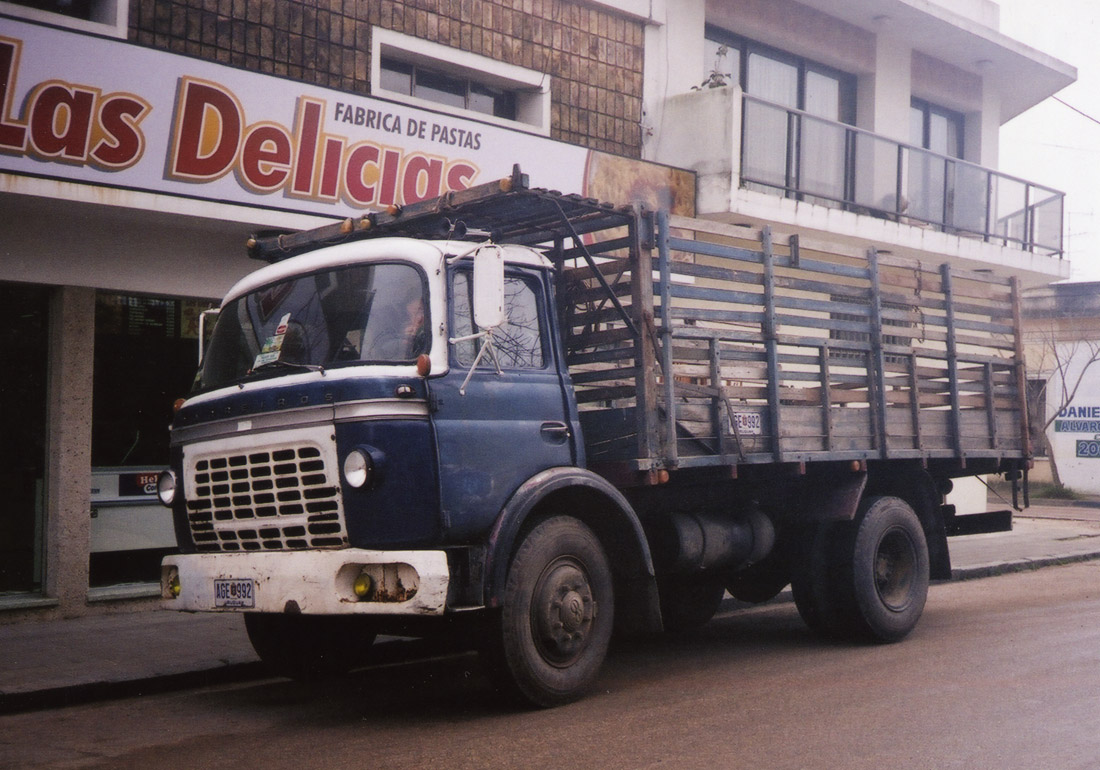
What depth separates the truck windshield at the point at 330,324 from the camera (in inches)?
241

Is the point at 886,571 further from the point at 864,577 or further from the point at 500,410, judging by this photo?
the point at 500,410

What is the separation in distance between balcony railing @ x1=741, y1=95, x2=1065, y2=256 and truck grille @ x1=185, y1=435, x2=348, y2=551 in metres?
9.26

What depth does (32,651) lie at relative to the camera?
8133mm

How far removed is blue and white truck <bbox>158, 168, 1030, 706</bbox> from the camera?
5871 millimetres

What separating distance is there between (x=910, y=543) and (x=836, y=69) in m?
10.4

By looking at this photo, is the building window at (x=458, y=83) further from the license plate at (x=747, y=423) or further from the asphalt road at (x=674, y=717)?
the asphalt road at (x=674, y=717)

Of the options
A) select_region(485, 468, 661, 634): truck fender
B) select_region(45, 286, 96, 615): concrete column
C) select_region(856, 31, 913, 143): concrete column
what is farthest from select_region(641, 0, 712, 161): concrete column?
select_region(485, 468, 661, 634): truck fender

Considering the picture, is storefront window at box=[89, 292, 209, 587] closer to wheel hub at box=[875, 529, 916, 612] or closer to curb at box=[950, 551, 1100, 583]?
wheel hub at box=[875, 529, 916, 612]

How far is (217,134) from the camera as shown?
32.4 ft

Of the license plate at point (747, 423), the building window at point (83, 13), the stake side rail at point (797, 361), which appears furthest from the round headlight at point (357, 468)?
the building window at point (83, 13)

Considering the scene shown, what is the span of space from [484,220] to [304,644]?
2.87 meters

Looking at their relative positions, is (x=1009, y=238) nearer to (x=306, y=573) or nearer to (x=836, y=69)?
(x=836, y=69)

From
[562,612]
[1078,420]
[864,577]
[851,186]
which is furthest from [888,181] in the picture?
[1078,420]

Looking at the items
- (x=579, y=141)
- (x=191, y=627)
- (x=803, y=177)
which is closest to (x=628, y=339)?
(x=191, y=627)
